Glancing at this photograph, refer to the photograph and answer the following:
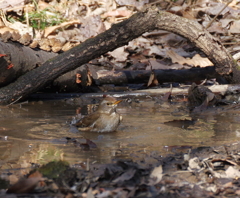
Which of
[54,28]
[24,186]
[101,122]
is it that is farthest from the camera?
[54,28]

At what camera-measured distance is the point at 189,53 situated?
1125 cm

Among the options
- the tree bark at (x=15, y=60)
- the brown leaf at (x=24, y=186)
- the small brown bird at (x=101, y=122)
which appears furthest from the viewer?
the tree bark at (x=15, y=60)

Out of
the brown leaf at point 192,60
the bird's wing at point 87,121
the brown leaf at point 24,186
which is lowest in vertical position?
the bird's wing at point 87,121

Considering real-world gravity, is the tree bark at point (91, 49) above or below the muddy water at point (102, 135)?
above

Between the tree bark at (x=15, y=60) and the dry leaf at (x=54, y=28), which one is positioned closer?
the tree bark at (x=15, y=60)

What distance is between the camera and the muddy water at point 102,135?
15.4 ft

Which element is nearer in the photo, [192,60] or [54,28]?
[192,60]

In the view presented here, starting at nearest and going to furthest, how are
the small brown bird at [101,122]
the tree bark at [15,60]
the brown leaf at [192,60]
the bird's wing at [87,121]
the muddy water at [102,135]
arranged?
the muddy water at [102,135] < the small brown bird at [101,122] < the bird's wing at [87,121] < the tree bark at [15,60] < the brown leaf at [192,60]

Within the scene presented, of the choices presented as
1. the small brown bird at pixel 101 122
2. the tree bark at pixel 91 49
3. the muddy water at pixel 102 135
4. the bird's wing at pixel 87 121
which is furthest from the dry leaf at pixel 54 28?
the bird's wing at pixel 87 121

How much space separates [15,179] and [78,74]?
17.0 feet

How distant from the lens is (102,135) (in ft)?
19.8

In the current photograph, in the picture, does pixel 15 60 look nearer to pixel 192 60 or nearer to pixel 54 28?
→ pixel 54 28

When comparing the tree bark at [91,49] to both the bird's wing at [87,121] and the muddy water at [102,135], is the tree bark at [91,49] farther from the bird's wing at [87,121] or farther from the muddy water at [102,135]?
the bird's wing at [87,121]

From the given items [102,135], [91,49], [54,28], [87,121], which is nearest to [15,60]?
[91,49]
